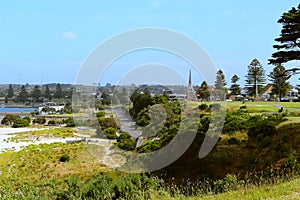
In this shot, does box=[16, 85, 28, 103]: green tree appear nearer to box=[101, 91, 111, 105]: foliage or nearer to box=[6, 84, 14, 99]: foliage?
box=[6, 84, 14, 99]: foliage

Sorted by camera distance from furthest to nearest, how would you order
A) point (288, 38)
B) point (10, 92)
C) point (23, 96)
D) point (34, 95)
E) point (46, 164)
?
point (10, 92) → point (23, 96) → point (34, 95) → point (46, 164) → point (288, 38)

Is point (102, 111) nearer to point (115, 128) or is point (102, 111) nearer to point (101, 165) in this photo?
point (115, 128)

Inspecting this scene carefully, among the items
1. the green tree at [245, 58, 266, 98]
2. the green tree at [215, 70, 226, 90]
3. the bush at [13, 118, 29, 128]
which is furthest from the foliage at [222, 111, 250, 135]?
the bush at [13, 118, 29, 128]

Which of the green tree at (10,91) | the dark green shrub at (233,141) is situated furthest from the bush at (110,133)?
the green tree at (10,91)

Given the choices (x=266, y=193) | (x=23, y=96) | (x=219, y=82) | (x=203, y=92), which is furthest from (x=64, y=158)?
(x=23, y=96)

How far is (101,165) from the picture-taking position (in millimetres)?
16141

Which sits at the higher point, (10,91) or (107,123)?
(10,91)

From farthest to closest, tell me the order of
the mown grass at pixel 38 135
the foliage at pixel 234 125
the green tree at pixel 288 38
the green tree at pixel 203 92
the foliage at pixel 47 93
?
the foliage at pixel 47 93 < the mown grass at pixel 38 135 < the green tree at pixel 203 92 < the foliage at pixel 234 125 < the green tree at pixel 288 38

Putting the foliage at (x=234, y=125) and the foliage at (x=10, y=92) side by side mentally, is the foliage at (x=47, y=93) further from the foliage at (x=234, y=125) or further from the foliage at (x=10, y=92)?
the foliage at (x=234, y=125)

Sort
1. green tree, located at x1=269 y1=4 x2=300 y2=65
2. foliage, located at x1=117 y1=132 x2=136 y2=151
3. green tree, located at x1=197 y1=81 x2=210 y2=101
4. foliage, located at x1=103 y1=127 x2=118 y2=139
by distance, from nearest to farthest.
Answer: green tree, located at x1=269 y1=4 x2=300 y2=65 → foliage, located at x1=117 y1=132 x2=136 y2=151 → foliage, located at x1=103 y1=127 x2=118 y2=139 → green tree, located at x1=197 y1=81 x2=210 y2=101

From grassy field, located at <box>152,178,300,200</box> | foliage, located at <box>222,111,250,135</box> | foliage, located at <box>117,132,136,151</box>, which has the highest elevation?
grassy field, located at <box>152,178,300,200</box>

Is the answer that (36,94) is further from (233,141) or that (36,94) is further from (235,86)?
(233,141)

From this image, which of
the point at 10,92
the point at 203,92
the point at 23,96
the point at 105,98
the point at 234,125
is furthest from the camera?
the point at 10,92

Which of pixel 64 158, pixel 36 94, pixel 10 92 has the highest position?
pixel 10 92
